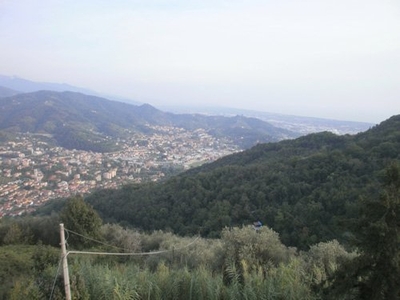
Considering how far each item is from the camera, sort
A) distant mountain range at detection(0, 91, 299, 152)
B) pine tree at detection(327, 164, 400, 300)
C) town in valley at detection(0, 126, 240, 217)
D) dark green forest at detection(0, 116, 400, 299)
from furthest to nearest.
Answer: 1. distant mountain range at detection(0, 91, 299, 152)
2. town in valley at detection(0, 126, 240, 217)
3. dark green forest at detection(0, 116, 400, 299)
4. pine tree at detection(327, 164, 400, 300)

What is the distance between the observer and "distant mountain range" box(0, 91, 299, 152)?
87.1 meters

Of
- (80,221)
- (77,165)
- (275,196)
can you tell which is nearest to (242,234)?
(80,221)

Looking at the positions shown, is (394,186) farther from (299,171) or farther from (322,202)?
(299,171)

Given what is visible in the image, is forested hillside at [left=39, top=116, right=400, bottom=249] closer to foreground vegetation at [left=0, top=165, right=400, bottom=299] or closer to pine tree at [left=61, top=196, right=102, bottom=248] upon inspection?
pine tree at [left=61, top=196, right=102, bottom=248]

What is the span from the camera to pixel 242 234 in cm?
825

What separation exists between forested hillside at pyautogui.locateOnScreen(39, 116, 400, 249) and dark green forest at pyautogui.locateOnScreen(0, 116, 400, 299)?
82mm

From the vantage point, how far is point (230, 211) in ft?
67.1

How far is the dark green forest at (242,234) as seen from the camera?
4129 mm

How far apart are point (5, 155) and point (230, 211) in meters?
58.9

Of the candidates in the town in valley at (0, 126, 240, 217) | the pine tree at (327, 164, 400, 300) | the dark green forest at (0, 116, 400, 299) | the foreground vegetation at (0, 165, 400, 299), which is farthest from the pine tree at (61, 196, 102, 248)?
the town in valley at (0, 126, 240, 217)

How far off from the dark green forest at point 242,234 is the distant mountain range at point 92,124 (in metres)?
58.3

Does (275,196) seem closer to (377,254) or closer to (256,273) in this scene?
(256,273)

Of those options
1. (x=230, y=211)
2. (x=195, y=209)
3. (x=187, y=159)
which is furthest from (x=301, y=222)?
(x=187, y=159)

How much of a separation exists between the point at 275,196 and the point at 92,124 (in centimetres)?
9346
